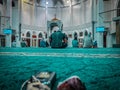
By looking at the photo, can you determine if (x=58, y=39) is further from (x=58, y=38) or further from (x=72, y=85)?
(x=72, y=85)

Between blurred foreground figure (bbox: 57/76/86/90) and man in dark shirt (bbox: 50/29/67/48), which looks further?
man in dark shirt (bbox: 50/29/67/48)

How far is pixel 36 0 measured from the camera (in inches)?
1655

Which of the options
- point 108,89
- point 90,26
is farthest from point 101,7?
point 108,89

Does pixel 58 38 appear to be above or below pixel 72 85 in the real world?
above

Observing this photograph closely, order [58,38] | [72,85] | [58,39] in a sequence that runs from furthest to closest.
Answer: [58,39] → [58,38] → [72,85]

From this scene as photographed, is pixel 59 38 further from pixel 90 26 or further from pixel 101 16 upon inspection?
pixel 90 26

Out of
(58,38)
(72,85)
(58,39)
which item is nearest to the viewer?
(72,85)

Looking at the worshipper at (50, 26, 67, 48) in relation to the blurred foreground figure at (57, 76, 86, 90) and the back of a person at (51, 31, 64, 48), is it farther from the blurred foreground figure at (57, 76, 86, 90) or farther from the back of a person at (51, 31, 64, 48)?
the blurred foreground figure at (57, 76, 86, 90)

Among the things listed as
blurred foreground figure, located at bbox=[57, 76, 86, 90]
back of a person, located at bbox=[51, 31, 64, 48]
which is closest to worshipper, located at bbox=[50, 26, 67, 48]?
back of a person, located at bbox=[51, 31, 64, 48]

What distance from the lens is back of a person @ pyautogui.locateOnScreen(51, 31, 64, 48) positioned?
568 inches

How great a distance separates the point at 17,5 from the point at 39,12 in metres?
8.13

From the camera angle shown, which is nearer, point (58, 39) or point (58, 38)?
point (58, 38)

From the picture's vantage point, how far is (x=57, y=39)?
14.7 metres

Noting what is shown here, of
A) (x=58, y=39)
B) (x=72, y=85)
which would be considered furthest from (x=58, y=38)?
(x=72, y=85)
